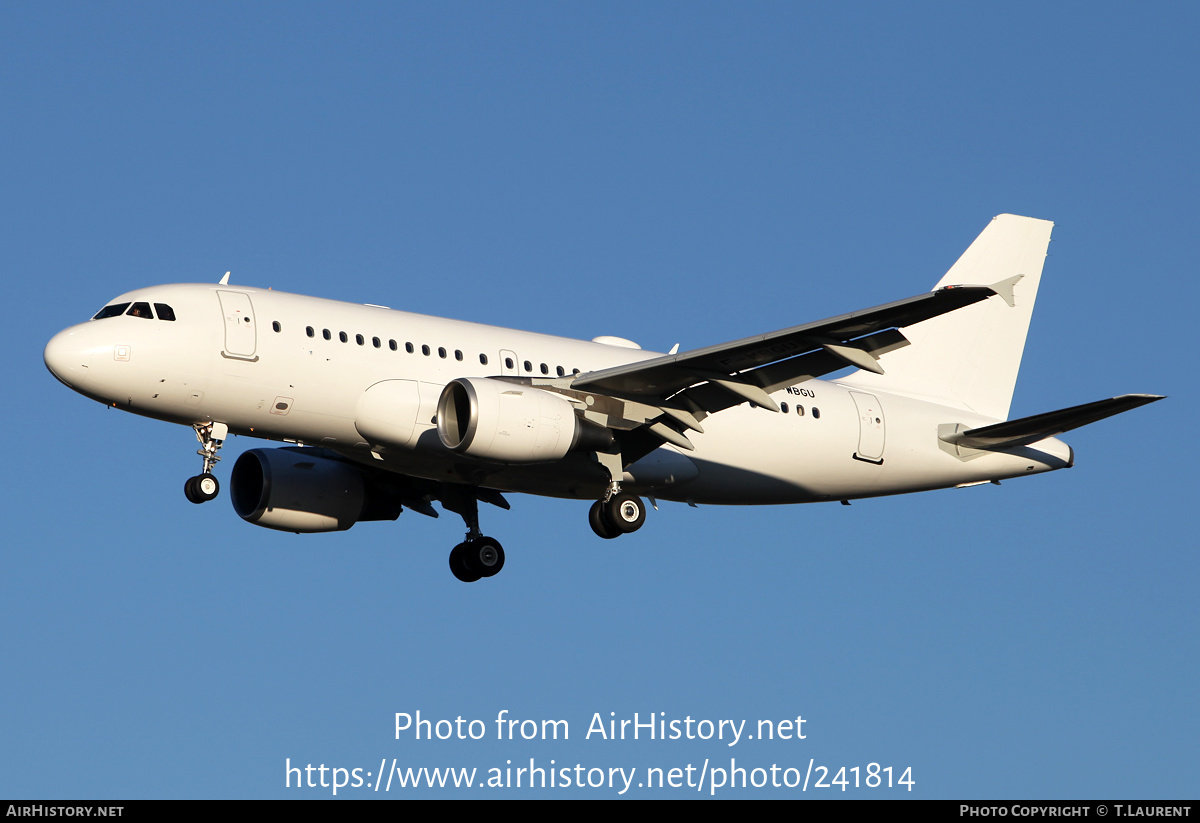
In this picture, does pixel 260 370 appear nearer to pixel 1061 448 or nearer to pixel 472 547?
pixel 472 547

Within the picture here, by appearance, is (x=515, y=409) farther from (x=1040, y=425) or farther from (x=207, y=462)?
(x=1040, y=425)

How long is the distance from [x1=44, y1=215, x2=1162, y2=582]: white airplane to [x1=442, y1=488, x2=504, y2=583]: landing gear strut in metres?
0.05

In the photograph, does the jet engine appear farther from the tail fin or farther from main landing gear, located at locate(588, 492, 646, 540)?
the tail fin

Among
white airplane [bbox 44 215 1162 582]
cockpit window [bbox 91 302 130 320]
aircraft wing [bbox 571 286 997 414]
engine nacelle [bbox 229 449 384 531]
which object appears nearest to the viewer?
aircraft wing [bbox 571 286 997 414]

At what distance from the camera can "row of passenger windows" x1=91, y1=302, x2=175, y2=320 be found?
1093 inches

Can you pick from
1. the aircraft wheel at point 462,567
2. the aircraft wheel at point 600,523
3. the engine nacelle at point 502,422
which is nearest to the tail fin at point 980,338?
the aircraft wheel at point 600,523

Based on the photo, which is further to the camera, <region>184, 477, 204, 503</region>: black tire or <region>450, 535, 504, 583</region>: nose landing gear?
<region>450, 535, 504, 583</region>: nose landing gear

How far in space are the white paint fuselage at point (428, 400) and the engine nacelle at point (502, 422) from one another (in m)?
0.68

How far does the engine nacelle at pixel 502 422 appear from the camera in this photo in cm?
2758

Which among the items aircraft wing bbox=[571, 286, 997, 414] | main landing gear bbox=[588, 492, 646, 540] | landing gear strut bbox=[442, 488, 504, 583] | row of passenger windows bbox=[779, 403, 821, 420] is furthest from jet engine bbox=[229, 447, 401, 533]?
row of passenger windows bbox=[779, 403, 821, 420]

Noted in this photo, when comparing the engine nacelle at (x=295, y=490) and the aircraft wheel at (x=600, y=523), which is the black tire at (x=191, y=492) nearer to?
the engine nacelle at (x=295, y=490)

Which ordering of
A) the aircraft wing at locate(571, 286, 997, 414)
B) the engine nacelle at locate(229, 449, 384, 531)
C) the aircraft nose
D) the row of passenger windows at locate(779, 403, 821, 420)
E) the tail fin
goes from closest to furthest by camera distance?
the aircraft wing at locate(571, 286, 997, 414) < the aircraft nose < the engine nacelle at locate(229, 449, 384, 531) < the row of passenger windows at locate(779, 403, 821, 420) < the tail fin

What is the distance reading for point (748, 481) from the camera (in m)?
32.7
